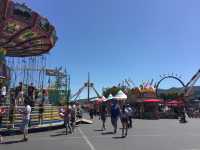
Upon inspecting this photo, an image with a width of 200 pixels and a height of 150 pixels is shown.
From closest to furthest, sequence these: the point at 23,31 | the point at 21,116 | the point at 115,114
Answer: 1. the point at 115,114
2. the point at 21,116
3. the point at 23,31

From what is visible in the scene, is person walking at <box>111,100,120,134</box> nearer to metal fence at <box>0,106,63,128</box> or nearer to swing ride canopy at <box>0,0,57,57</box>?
metal fence at <box>0,106,63,128</box>

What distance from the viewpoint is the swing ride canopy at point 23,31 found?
21.3 meters

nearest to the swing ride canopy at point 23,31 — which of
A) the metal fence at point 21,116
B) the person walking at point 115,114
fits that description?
the metal fence at point 21,116

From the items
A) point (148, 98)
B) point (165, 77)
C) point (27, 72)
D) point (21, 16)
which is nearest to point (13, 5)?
point (21, 16)

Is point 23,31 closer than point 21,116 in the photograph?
No

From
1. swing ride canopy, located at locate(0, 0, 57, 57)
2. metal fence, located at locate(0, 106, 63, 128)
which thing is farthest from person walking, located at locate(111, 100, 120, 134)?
swing ride canopy, located at locate(0, 0, 57, 57)

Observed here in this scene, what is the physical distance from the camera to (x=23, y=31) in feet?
81.6

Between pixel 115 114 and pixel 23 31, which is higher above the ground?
pixel 23 31

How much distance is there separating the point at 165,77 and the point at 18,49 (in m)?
48.9

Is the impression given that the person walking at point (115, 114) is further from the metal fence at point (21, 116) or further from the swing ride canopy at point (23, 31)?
the swing ride canopy at point (23, 31)

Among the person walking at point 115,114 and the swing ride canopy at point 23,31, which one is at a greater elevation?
the swing ride canopy at point 23,31

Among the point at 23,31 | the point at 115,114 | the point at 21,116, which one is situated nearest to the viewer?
the point at 115,114

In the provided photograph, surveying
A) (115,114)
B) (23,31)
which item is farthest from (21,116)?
(23,31)

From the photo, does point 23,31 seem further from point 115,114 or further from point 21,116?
point 115,114
